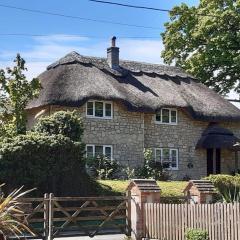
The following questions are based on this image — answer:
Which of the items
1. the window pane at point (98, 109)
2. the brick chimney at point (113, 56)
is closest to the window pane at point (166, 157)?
the window pane at point (98, 109)

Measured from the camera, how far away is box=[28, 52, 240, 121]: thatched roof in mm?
33656

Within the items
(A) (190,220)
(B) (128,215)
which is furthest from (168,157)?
(A) (190,220)

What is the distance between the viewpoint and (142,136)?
119 feet

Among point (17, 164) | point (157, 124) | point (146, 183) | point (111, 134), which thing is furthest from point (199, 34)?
point (146, 183)

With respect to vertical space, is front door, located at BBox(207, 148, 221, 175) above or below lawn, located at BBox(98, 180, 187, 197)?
above

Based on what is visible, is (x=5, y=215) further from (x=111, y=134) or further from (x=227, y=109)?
(x=227, y=109)

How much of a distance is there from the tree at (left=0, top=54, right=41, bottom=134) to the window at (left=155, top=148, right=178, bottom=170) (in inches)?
423

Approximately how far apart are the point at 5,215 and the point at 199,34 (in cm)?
3422

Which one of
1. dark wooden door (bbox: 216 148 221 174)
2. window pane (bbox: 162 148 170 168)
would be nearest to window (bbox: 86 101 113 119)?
window pane (bbox: 162 148 170 168)

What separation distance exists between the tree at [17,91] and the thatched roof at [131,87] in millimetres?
3839

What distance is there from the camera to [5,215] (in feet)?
38.7

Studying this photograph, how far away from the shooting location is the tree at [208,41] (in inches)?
1705

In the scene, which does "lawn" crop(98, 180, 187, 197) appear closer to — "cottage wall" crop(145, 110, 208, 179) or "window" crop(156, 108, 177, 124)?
"cottage wall" crop(145, 110, 208, 179)

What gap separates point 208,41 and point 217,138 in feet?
30.6
